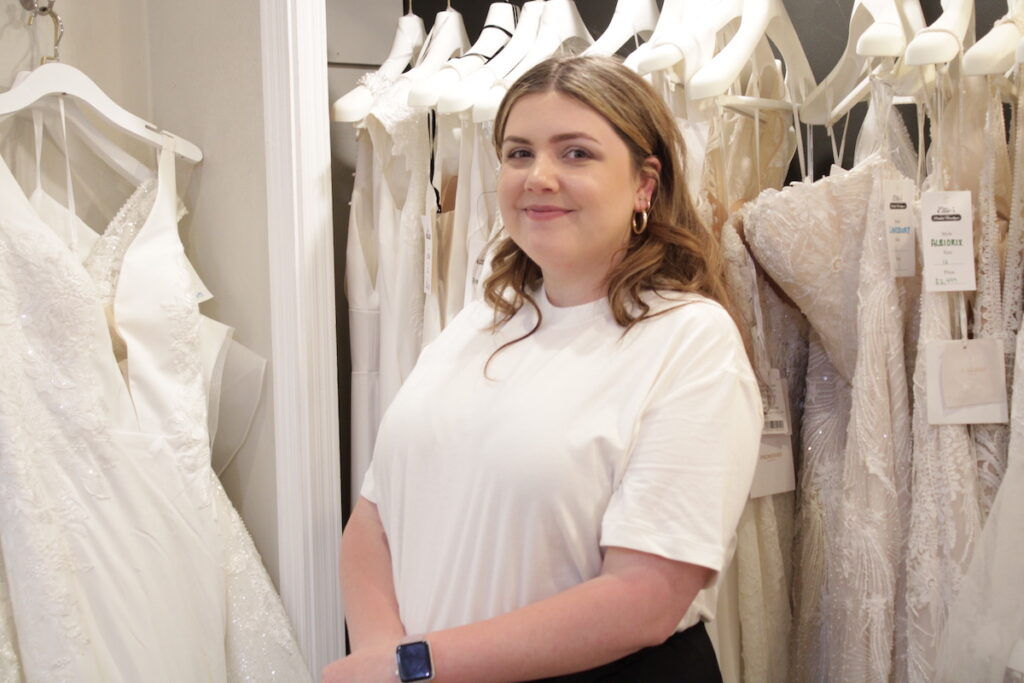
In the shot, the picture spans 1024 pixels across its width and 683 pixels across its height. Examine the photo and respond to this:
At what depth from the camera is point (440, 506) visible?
45.1 inches

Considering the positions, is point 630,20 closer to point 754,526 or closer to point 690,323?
point 690,323

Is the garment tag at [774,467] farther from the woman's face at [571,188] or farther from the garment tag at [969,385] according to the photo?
the woman's face at [571,188]

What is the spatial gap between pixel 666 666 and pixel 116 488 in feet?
3.17

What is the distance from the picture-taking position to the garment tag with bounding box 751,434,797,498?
1.35m

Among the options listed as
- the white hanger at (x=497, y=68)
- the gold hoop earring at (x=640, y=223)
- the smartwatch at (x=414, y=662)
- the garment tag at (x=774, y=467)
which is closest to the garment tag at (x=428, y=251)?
the white hanger at (x=497, y=68)

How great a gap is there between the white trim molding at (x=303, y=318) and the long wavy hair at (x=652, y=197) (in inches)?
21.9

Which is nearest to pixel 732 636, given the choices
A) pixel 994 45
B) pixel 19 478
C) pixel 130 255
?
pixel 994 45

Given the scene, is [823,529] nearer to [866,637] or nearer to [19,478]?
[866,637]

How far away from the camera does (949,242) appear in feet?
3.76

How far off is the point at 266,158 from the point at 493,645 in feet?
3.51

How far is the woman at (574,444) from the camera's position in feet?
3.28

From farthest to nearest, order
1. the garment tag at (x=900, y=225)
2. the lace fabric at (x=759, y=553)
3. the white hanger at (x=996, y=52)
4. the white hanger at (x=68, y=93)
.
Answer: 1. the white hanger at (x=68, y=93)
2. the lace fabric at (x=759, y=553)
3. the garment tag at (x=900, y=225)
4. the white hanger at (x=996, y=52)

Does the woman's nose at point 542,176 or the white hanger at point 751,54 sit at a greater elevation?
the white hanger at point 751,54

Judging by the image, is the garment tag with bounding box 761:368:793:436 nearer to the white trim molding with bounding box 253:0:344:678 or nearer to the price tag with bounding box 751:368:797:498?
the price tag with bounding box 751:368:797:498
